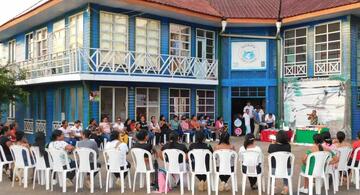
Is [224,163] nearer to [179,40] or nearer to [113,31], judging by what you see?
[113,31]

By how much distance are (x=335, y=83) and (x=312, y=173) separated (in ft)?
37.2

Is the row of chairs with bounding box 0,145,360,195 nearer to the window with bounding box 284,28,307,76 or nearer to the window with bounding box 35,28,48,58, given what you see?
the window with bounding box 284,28,307,76

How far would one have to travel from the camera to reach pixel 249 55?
798 inches

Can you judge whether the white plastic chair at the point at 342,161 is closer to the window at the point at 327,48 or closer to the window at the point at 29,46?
the window at the point at 327,48

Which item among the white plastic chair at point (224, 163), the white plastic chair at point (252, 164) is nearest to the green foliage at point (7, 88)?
the white plastic chair at point (224, 163)

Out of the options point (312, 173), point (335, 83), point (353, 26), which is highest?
point (353, 26)

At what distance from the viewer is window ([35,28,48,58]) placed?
19.6m

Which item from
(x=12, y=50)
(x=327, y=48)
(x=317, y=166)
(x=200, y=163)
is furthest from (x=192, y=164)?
(x=12, y=50)

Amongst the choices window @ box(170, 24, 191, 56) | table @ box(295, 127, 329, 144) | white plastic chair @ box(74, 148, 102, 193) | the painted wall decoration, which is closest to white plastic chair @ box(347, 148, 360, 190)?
white plastic chair @ box(74, 148, 102, 193)

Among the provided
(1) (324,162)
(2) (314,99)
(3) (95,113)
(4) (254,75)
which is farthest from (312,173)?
(4) (254,75)

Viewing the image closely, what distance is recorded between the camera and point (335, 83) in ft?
58.6

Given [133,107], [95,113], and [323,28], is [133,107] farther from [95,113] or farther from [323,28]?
[323,28]

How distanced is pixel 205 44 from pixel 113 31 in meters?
5.28

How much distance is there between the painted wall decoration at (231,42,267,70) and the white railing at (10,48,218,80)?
3.84 ft
